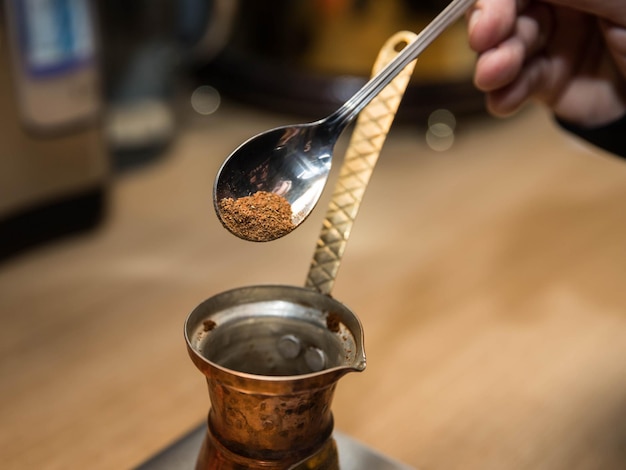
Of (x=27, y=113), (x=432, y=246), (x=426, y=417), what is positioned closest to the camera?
(x=426, y=417)

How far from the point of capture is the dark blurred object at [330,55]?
0.90 metres

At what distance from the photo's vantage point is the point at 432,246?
805 mm

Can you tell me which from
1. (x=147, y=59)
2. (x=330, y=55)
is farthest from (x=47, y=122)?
(x=330, y=55)

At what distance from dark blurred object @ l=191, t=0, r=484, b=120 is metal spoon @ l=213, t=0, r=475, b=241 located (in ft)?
1.59

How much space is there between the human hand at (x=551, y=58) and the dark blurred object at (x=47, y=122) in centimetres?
37

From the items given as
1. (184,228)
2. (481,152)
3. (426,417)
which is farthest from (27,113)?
(481,152)

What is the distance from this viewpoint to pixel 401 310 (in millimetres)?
697

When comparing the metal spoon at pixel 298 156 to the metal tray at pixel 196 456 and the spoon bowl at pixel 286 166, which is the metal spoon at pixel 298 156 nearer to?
the spoon bowl at pixel 286 166

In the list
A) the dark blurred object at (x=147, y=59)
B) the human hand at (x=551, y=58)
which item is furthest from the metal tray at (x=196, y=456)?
the dark blurred object at (x=147, y=59)

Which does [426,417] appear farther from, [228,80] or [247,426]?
[228,80]

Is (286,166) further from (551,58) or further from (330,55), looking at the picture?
(330,55)

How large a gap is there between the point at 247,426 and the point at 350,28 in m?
0.63

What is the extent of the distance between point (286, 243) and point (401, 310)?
0.15 m

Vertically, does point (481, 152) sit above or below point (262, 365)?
below
